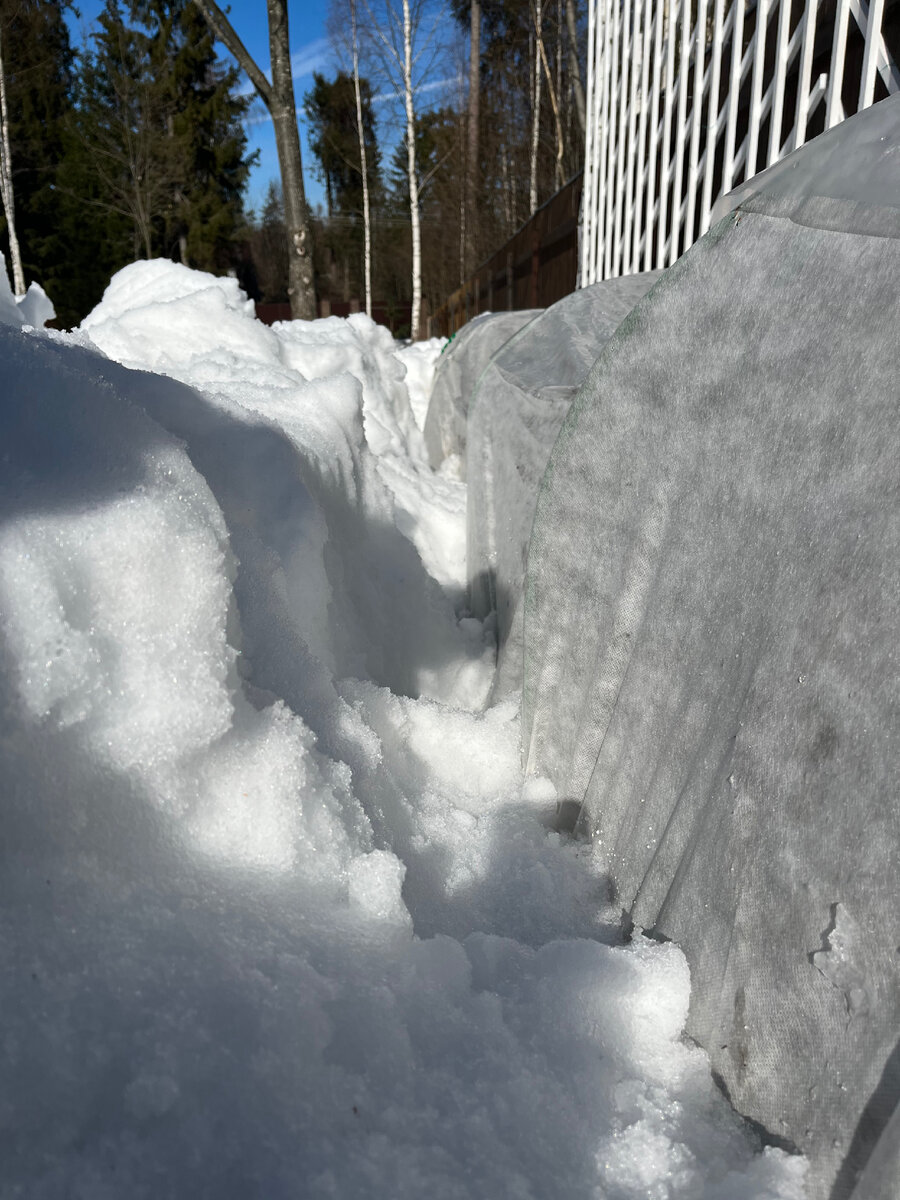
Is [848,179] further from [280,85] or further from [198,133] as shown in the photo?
[198,133]

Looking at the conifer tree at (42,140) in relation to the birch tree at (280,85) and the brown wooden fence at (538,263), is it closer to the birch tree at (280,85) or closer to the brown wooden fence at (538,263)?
the brown wooden fence at (538,263)

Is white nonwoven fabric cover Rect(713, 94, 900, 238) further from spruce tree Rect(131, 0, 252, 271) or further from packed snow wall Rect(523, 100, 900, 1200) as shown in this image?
spruce tree Rect(131, 0, 252, 271)

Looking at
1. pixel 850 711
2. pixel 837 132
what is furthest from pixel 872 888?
pixel 837 132

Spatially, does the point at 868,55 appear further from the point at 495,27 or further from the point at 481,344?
the point at 495,27

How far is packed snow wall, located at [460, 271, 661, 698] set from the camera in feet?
6.47

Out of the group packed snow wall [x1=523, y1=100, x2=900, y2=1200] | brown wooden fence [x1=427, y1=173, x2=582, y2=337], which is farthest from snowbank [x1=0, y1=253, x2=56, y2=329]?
brown wooden fence [x1=427, y1=173, x2=582, y2=337]

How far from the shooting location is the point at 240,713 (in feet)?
3.33

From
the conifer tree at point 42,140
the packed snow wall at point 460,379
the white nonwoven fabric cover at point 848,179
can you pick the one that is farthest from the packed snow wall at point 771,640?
the conifer tree at point 42,140

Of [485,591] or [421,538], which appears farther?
[421,538]

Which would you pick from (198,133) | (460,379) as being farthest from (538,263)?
(198,133)

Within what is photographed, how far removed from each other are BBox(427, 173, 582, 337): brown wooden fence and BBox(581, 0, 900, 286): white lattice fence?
1.12 metres

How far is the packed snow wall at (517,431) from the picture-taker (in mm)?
1972

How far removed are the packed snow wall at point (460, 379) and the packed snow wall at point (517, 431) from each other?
1.11m

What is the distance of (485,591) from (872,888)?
1.58m
